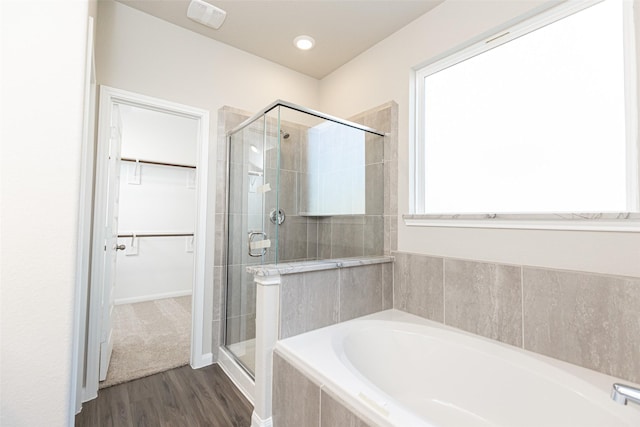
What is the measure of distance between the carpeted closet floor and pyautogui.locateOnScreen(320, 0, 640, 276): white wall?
2118mm

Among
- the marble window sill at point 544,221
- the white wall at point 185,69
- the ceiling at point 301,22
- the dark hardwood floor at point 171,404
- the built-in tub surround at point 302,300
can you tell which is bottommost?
the dark hardwood floor at point 171,404

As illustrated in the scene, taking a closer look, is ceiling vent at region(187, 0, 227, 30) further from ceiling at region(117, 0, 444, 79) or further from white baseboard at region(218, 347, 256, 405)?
white baseboard at region(218, 347, 256, 405)

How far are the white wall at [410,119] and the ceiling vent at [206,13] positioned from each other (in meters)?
1.17

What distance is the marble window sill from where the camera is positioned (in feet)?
3.98

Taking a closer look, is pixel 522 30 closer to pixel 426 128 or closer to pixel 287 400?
pixel 426 128

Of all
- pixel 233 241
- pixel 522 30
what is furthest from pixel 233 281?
pixel 522 30

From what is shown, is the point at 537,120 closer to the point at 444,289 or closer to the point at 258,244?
the point at 444,289

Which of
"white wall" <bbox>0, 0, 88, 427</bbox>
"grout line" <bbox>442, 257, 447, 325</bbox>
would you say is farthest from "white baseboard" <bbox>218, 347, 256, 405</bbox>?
"grout line" <bbox>442, 257, 447, 325</bbox>

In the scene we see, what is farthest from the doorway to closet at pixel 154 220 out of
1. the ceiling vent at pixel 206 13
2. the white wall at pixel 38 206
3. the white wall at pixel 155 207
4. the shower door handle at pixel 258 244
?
the white wall at pixel 38 206

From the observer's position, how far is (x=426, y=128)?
2.11m

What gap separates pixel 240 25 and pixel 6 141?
1797 mm

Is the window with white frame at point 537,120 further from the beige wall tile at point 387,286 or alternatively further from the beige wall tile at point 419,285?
the beige wall tile at point 387,286

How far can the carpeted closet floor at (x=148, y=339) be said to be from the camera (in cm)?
215

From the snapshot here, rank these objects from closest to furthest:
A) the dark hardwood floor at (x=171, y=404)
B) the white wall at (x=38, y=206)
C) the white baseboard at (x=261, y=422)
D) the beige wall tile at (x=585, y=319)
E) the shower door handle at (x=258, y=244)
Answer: the white wall at (x=38, y=206)
the beige wall tile at (x=585, y=319)
the white baseboard at (x=261, y=422)
the dark hardwood floor at (x=171, y=404)
the shower door handle at (x=258, y=244)
